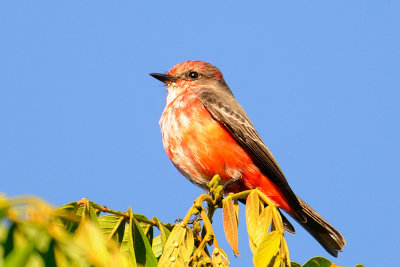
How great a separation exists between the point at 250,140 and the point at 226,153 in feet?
1.40

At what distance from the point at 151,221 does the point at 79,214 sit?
579mm

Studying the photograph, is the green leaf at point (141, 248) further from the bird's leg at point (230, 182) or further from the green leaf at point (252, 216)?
the bird's leg at point (230, 182)

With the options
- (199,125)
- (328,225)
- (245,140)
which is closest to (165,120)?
(199,125)

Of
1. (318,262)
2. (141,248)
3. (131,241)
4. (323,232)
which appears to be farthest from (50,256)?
(323,232)

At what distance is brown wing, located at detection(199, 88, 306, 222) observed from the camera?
6758 mm

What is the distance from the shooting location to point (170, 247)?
326cm

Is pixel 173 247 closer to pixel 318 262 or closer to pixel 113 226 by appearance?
pixel 113 226

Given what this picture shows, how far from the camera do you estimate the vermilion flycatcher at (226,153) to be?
21.2 feet

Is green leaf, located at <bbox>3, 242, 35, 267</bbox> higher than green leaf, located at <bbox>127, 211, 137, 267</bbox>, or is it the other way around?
green leaf, located at <bbox>127, 211, 137, 267</bbox>

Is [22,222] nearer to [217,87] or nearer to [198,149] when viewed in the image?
[198,149]

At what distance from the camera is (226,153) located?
655cm

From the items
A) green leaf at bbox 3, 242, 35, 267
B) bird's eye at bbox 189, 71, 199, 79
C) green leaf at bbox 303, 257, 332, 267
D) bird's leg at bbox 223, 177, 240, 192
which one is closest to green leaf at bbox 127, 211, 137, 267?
green leaf at bbox 303, 257, 332, 267

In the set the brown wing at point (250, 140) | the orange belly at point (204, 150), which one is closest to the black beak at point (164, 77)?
the brown wing at point (250, 140)

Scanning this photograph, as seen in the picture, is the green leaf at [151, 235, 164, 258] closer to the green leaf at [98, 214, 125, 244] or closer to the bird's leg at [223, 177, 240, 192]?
the green leaf at [98, 214, 125, 244]
